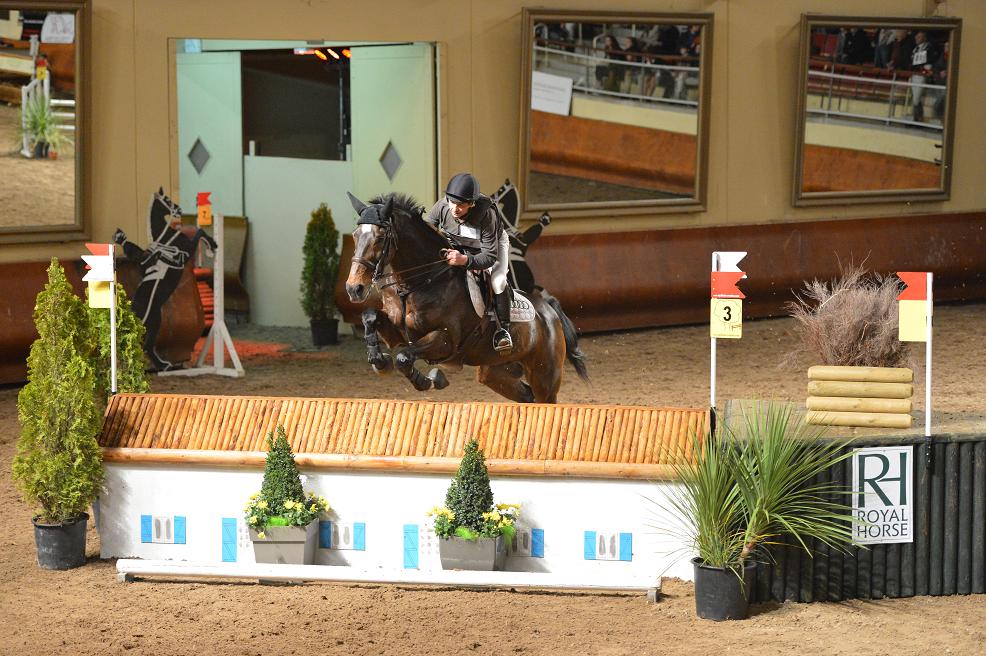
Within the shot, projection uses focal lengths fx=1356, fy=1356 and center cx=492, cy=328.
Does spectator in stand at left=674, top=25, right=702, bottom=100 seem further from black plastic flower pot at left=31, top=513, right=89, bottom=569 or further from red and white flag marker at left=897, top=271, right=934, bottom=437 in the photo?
black plastic flower pot at left=31, top=513, right=89, bottom=569

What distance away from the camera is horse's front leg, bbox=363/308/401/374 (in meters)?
7.54

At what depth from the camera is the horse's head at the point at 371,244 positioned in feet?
23.7

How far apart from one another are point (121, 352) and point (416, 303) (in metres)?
1.71

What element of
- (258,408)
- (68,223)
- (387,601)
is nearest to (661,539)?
(387,601)

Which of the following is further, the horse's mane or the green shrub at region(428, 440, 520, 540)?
the horse's mane

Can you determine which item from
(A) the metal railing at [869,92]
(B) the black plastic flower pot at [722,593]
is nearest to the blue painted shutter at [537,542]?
(B) the black plastic flower pot at [722,593]

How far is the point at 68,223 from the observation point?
1215cm

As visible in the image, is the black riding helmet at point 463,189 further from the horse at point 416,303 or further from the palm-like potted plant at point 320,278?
the palm-like potted plant at point 320,278

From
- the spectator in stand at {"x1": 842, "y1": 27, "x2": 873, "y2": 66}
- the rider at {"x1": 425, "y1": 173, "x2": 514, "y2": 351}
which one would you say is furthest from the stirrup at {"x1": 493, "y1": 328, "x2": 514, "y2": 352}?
the spectator in stand at {"x1": 842, "y1": 27, "x2": 873, "y2": 66}

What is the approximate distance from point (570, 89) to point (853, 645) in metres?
9.11

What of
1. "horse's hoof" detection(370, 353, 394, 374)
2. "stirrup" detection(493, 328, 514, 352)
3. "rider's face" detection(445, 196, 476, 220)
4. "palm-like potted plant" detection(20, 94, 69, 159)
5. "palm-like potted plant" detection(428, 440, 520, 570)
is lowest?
"palm-like potted plant" detection(428, 440, 520, 570)

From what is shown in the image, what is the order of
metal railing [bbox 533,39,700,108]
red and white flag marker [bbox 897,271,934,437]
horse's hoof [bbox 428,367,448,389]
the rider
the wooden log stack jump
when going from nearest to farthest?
1. red and white flag marker [bbox 897,271,934,437]
2. the wooden log stack jump
3. the rider
4. horse's hoof [bbox 428,367,448,389]
5. metal railing [bbox 533,39,700,108]

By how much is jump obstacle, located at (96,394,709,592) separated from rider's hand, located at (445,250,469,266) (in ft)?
3.30

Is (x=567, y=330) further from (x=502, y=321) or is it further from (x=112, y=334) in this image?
(x=112, y=334)
